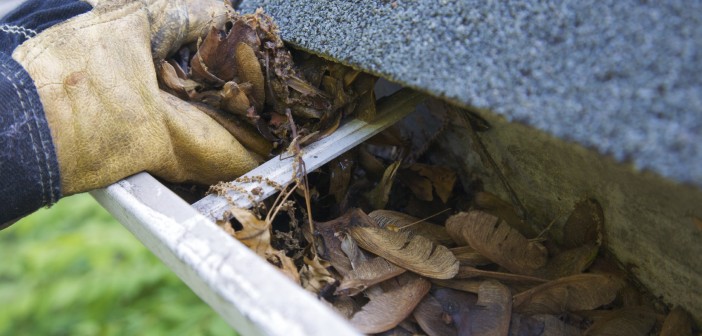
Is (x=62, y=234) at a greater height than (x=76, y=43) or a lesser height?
lesser

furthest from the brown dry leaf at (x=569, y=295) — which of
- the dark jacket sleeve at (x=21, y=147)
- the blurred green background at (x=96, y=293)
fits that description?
the blurred green background at (x=96, y=293)

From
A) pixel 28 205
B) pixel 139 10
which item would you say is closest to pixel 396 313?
pixel 28 205

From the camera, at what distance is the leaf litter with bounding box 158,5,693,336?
0.97m

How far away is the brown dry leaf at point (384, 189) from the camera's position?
123 centimetres

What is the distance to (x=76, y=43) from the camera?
3.17 feet

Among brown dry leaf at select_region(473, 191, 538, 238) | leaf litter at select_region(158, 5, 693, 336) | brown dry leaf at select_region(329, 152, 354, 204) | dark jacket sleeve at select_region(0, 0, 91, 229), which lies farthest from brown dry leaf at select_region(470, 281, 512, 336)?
dark jacket sleeve at select_region(0, 0, 91, 229)

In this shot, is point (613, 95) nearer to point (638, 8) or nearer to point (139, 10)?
point (638, 8)

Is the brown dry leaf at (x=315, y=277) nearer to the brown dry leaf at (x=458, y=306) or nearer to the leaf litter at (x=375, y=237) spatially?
the leaf litter at (x=375, y=237)

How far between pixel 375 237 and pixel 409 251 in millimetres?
65

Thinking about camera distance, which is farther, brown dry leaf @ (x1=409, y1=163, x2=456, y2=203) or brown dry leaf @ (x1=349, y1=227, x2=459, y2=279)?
brown dry leaf @ (x1=409, y1=163, x2=456, y2=203)

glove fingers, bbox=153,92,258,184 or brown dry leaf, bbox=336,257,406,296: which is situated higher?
glove fingers, bbox=153,92,258,184

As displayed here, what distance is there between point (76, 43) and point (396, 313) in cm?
68

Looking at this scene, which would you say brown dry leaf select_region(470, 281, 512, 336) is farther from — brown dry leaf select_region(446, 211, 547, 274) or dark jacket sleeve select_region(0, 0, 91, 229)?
dark jacket sleeve select_region(0, 0, 91, 229)

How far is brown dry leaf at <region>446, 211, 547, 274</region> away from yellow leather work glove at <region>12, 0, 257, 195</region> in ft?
1.37
